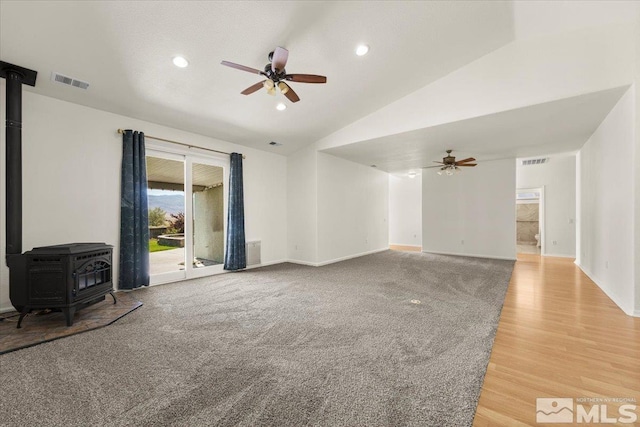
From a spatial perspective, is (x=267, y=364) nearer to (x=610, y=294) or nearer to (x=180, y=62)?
(x=180, y=62)

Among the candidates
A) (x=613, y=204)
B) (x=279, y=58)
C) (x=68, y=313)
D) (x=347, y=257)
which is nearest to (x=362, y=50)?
(x=279, y=58)

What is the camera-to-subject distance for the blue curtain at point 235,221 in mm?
5703

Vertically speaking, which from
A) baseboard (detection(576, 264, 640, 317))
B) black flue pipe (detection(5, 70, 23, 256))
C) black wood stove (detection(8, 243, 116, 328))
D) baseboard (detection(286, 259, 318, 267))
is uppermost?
black flue pipe (detection(5, 70, 23, 256))

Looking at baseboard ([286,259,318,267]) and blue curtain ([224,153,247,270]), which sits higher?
blue curtain ([224,153,247,270])

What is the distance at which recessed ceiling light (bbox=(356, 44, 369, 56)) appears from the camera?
3438mm

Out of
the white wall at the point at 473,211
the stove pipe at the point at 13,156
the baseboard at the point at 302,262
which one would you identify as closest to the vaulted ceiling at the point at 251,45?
the stove pipe at the point at 13,156

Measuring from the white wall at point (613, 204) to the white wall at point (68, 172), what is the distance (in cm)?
688

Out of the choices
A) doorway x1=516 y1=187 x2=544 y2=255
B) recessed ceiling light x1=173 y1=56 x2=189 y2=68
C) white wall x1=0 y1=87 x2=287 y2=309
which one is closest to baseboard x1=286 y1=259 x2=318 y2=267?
white wall x1=0 y1=87 x2=287 y2=309

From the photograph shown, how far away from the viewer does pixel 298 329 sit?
2.80 metres

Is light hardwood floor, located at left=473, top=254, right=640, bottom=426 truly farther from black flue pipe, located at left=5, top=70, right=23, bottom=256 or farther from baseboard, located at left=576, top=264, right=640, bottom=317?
black flue pipe, located at left=5, top=70, right=23, bottom=256

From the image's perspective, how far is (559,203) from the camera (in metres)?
7.68

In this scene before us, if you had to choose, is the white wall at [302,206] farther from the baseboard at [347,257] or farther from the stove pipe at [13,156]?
the stove pipe at [13,156]

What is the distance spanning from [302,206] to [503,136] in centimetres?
453

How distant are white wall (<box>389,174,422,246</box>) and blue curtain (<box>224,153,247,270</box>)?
22.2 ft
